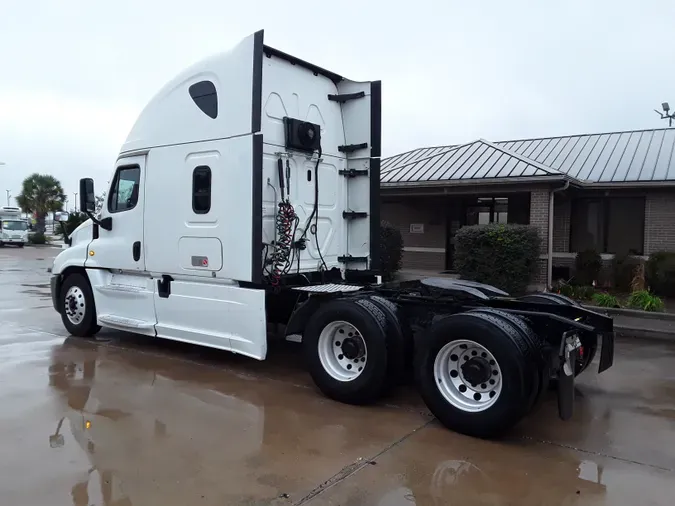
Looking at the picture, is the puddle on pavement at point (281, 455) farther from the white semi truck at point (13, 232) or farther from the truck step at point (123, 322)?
the white semi truck at point (13, 232)

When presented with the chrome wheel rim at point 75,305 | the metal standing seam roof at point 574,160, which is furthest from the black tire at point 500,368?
the metal standing seam roof at point 574,160

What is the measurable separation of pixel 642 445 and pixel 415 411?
1.96 m

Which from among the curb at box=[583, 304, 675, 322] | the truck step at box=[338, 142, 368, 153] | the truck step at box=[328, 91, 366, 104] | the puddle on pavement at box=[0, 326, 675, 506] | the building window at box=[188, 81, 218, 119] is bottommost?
the puddle on pavement at box=[0, 326, 675, 506]

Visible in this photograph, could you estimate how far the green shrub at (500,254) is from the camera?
473 inches

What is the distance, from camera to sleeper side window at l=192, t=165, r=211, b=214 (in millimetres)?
6784

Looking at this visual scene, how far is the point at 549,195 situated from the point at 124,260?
31.7 feet

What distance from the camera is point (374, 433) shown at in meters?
4.98

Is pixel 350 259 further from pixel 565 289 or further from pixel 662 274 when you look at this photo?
pixel 662 274

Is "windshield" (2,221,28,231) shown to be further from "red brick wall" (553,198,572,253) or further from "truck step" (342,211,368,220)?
"truck step" (342,211,368,220)

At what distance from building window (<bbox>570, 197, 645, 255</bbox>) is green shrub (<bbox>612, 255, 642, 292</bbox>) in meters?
1.19

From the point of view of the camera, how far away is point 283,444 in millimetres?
4703

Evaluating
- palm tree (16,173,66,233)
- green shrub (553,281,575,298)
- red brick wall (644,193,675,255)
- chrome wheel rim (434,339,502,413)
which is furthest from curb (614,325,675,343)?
palm tree (16,173,66,233)

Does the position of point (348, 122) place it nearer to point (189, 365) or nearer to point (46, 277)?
point (189, 365)

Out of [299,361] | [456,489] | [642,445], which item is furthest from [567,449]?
[299,361]
